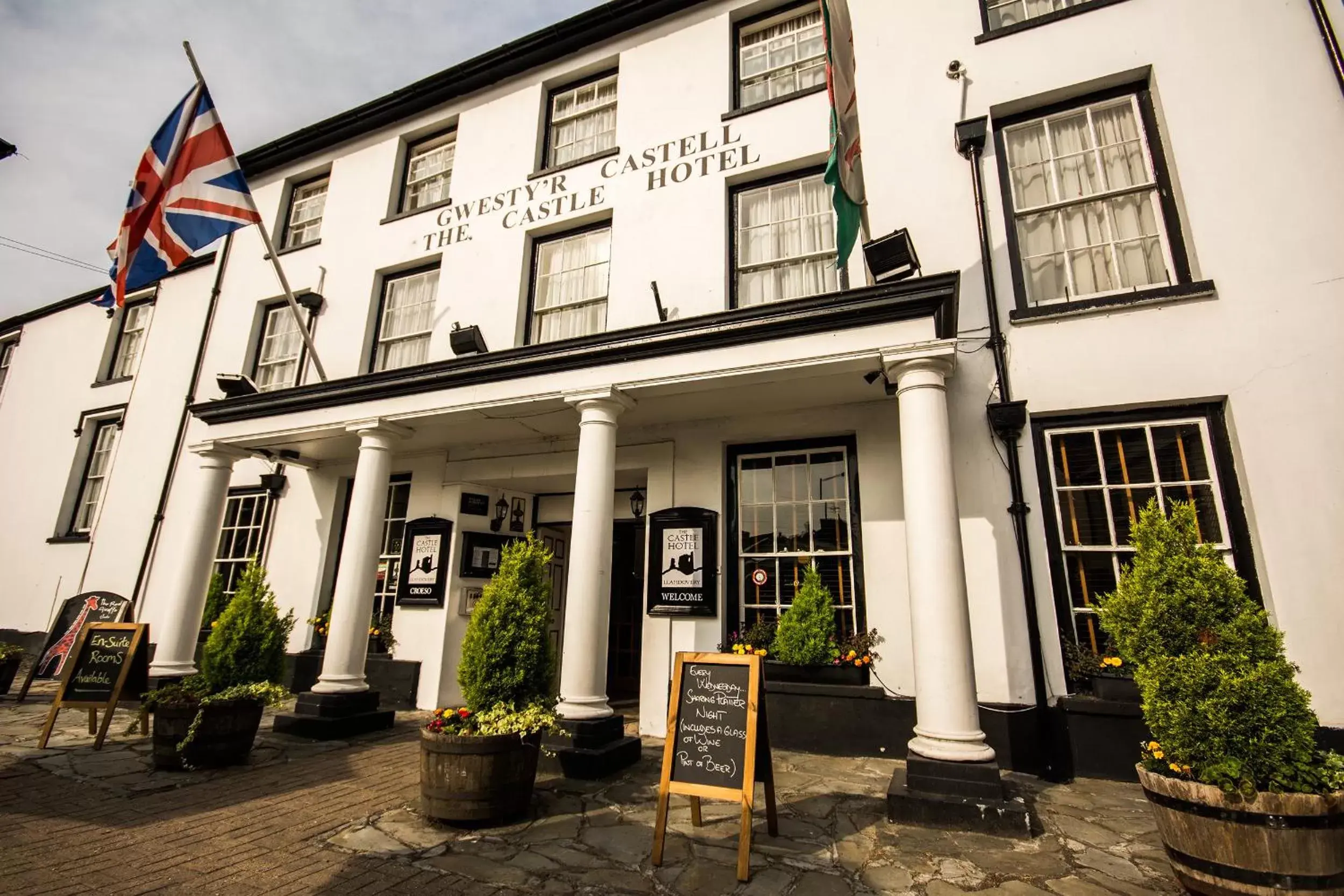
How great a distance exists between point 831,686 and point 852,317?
12.3 feet

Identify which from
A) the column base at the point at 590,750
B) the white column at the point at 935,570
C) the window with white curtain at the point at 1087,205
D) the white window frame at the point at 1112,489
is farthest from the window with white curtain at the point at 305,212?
the white window frame at the point at 1112,489

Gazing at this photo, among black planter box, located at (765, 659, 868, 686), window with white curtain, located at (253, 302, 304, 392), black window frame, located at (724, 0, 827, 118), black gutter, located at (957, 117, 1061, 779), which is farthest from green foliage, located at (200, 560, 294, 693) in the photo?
black window frame, located at (724, 0, 827, 118)

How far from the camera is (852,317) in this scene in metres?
5.50

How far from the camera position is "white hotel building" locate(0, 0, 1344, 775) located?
5.52 m

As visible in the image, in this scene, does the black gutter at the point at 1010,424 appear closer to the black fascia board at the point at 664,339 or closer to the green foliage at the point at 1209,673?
the black fascia board at the point at 664,339

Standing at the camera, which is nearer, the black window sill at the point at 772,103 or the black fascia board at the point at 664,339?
the black fascia board at the point at 664,339

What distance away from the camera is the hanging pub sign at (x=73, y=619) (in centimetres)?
1002

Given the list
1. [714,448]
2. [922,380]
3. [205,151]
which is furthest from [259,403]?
[922,380]

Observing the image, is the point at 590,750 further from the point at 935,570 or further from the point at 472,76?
the point at 472,76

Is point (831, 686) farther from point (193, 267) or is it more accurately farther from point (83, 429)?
point (83, 429)

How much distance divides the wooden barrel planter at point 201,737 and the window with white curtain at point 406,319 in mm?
5401

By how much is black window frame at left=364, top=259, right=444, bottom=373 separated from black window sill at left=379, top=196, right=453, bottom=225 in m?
0.93

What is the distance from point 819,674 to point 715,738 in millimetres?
2699

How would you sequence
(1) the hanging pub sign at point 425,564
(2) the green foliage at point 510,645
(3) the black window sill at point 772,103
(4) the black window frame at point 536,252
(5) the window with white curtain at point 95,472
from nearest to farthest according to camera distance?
1. (2) the green foliage at point 510,645
2. (3) the black window sill at point 772,103
3. (1) the hanging pub sign at point 425,564
4. (4) the black window frame at point 536,252
5. (5) the window with white curtain at point 95,472
